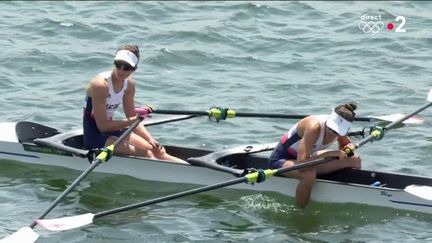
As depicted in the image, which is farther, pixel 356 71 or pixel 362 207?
pixel 356 71

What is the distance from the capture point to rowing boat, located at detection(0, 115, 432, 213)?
12.0 m

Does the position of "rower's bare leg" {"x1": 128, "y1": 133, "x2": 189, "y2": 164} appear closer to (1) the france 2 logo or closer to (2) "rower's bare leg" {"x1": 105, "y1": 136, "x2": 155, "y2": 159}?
(2) "rower's bare leg" {"x1": 105, "y1": 136, "x2": 155, "y2": 159}

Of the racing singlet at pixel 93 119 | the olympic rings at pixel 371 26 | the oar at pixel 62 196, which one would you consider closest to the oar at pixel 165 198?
the oar at pixel 62 196

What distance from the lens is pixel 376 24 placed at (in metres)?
21.9

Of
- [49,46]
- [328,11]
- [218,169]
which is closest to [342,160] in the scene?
[218,169]

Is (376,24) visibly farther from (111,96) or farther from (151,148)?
(111,96)

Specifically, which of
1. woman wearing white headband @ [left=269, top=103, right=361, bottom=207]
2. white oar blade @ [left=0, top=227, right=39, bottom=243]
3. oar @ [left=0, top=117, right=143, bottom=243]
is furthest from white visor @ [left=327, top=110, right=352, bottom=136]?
white oar blade @ [left=0, top=227, right=39, bottom=243]

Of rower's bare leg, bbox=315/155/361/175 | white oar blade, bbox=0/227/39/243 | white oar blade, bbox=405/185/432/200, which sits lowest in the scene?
white oar blade, bbox=0/227/39/243

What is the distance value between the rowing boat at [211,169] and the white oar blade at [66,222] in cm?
134

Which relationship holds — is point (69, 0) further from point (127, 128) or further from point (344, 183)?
point (344, 183)

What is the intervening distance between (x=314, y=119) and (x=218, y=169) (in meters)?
1.30

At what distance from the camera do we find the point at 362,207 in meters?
12.2

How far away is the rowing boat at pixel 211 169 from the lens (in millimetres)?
12031

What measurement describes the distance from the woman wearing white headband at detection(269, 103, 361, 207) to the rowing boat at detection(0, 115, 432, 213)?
0.17m
